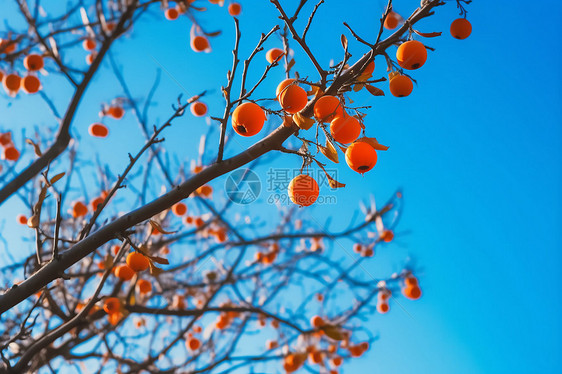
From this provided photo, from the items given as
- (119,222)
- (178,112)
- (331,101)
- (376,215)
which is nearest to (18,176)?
(178,112)

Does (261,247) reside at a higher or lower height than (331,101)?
higher

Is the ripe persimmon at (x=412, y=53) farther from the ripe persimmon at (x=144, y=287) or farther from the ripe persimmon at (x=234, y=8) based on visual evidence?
the ripe persimmon at (x=234, y=8)

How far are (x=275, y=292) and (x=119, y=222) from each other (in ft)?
15.8

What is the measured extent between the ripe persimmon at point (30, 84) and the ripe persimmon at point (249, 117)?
450cm

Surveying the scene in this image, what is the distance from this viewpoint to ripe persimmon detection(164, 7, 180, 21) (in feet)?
19.2

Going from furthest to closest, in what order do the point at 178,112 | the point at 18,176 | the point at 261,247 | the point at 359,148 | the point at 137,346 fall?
the point at 261,247, the point at 137,346, the point at 18,176, the point at 178,112, the point at 359,148

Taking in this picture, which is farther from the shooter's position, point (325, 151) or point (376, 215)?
point (376, 215)

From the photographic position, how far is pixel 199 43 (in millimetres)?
5789

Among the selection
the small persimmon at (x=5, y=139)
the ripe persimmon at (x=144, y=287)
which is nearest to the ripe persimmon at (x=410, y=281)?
the ripe persimmon at (x=144, y=287)

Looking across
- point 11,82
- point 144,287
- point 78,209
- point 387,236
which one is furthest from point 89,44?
point 387,236

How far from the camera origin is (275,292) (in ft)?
21.5

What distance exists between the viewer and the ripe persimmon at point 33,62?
512 cm

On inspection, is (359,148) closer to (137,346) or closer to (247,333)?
(247,333)

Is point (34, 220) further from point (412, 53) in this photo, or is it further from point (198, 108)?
point (198, 108)
